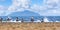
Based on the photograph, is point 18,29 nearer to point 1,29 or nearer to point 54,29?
point 1,29

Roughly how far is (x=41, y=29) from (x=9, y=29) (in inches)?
169

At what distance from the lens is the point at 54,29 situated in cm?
2772

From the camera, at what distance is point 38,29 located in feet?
91.4

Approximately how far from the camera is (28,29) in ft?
90.8

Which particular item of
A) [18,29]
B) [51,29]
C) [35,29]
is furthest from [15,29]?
[51,29]

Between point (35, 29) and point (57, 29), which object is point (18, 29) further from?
point (57, 29)

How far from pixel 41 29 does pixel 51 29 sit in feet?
4.39

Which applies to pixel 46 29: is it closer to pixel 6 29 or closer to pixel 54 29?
pixel 54 29

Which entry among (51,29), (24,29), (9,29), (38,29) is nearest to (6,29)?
(9,29)

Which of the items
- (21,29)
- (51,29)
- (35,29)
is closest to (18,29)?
(21,29)

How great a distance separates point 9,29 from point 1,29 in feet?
3.71

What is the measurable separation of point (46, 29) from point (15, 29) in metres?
4.13

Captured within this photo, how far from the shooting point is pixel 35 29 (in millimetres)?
27766

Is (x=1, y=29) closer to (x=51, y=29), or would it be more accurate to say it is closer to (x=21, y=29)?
(x=21, y=29)
